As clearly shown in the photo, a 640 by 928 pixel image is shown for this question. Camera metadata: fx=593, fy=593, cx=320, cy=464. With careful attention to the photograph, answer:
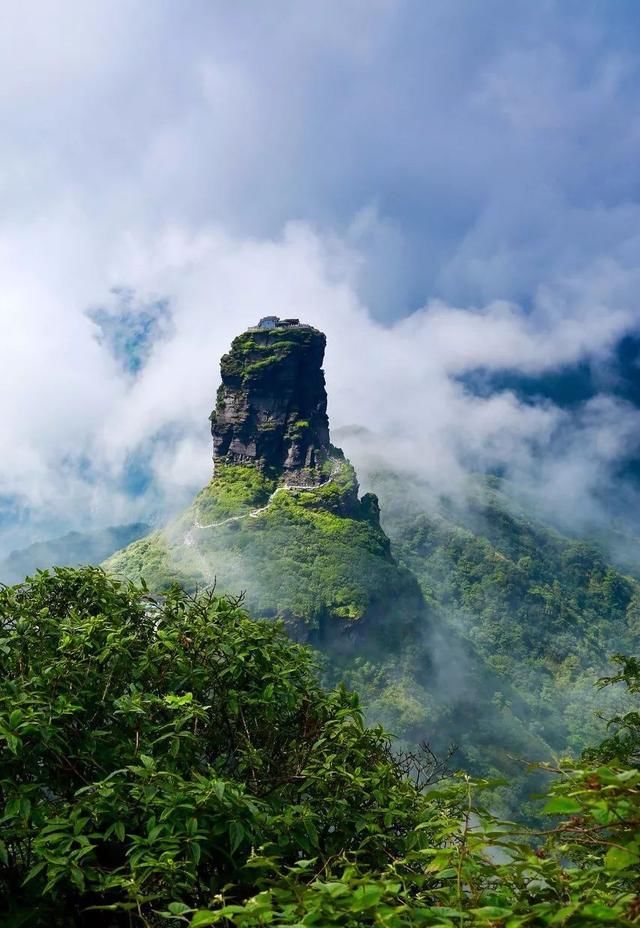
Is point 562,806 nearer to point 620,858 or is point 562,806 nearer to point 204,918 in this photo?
point 620,858

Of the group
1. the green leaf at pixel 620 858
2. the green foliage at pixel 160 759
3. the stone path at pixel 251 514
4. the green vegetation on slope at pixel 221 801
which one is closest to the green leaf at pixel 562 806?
the green vegetation on slope at pixel 221 801

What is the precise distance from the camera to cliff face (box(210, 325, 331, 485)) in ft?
309

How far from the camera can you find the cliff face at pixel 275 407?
3706 inches

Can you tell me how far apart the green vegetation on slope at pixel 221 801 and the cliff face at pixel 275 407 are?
87.1 metres

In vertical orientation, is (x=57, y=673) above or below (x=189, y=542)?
below

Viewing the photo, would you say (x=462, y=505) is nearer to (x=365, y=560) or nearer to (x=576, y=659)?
(x=576, y=659)

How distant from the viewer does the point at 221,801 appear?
3.82 metres

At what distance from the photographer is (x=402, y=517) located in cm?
15150

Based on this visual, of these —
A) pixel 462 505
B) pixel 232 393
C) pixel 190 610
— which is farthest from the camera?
pixel 462 505

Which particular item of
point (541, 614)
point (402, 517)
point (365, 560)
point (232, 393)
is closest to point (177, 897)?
point (365, 560)

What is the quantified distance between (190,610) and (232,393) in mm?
93559

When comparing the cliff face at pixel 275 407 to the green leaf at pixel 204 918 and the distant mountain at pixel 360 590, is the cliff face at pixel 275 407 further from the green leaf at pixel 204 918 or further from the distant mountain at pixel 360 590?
the green leaf at pixel 204 918

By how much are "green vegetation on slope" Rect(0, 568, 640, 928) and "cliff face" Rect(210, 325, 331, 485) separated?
87078 millimetres

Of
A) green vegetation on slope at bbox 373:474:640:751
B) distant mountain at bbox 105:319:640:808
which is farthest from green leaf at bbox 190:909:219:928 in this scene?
green vegetation on slope at bbox 373:474:640:751
